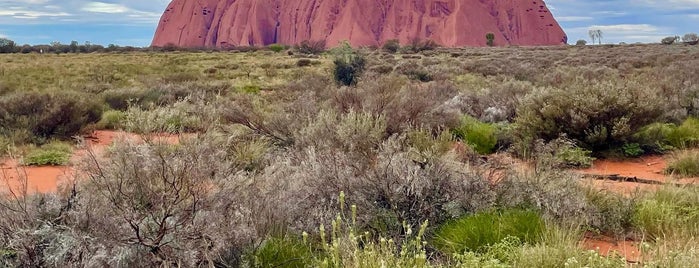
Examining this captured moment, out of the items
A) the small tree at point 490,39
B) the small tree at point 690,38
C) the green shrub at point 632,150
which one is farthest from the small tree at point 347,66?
the small tree at point 490,39

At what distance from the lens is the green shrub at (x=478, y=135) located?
8.38 meters

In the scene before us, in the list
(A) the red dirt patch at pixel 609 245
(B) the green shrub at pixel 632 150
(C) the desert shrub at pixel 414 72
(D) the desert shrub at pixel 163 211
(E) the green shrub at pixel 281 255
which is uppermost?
(C) the desert shrub at pixel 414 72

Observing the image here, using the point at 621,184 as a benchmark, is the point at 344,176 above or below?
above

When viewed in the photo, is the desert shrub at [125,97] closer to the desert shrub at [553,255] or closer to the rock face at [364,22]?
the desert shrub at [553,255]

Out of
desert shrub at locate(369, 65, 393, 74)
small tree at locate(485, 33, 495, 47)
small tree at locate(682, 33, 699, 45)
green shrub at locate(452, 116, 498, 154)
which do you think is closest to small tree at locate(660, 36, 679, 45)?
small tree at locate(682, 33, 699, 45)

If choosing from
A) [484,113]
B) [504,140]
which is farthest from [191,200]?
[484,113]

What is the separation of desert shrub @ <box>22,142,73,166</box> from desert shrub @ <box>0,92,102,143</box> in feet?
3.12

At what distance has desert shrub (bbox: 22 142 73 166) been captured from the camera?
26.4ft

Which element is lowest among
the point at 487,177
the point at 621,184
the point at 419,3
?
the point at 621,184

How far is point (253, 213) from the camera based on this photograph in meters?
3.75

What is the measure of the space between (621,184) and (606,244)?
2.40m

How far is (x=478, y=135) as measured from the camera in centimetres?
861

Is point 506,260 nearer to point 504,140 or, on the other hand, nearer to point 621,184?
point 621,184

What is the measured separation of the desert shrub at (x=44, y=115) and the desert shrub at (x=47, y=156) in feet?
3.12
